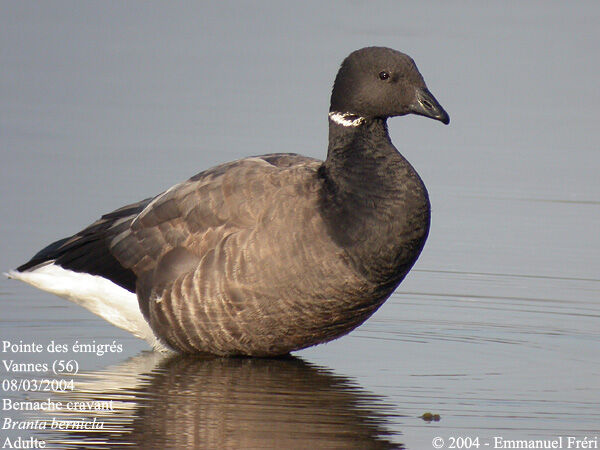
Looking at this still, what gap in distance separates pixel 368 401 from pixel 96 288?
2.38 m

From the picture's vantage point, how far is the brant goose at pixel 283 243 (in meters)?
9.16

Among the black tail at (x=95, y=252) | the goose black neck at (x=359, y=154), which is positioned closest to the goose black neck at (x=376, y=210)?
the goose black neck at (x=359, y=154)

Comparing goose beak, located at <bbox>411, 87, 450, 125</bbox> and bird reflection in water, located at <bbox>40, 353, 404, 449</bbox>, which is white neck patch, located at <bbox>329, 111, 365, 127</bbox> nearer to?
goose beak, located at <bbox>411, 87, 450, 125</bbox>

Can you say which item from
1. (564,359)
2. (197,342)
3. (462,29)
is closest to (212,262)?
(197,342)

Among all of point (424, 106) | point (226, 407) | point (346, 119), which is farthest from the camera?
point (346, 119)

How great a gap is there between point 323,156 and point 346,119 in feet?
15.1

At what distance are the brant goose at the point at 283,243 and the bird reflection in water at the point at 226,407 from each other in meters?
0.22

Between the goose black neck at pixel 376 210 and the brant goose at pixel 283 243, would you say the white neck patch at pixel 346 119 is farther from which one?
the goose black neck at pixel 376 210

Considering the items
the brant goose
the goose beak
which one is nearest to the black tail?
the brant goose

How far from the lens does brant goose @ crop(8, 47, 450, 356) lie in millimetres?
9156

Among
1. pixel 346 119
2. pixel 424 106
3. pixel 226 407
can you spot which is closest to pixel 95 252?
pixel 346 119

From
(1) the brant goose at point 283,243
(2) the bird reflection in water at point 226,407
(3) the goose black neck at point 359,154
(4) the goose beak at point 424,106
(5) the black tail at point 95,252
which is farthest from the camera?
(5) the black tail at point 95,252

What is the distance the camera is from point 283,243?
9.16 m

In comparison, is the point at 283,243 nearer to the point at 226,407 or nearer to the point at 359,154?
the point at 359,154
